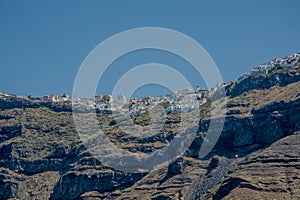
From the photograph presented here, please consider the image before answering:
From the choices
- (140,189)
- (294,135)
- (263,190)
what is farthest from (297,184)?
(140,189)

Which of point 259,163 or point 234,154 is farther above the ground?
point 234,154

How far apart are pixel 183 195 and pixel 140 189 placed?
1699 cm

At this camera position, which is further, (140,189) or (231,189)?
(140,189)

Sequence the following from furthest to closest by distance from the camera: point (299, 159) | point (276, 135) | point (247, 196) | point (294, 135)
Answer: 1. point (276, 135)
2. point (294, 135)
3. point (299, 159)
4. point (247, 196)

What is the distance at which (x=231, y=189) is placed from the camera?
152125 millimetres

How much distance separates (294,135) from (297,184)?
29913 millimetres

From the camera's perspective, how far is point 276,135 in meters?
192

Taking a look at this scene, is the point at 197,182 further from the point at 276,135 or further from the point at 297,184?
the point at 297,184

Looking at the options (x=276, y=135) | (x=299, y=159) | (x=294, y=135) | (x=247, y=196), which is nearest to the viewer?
(x=247, y=196)

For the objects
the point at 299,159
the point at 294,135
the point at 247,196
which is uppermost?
the point at 294,135

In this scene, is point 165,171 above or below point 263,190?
above

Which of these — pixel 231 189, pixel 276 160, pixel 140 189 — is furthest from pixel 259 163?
pixel 140 189

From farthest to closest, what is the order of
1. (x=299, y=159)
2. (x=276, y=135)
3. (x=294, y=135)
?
(x=276, y=135) → (x=294, y=135) → (x=299, y=159)

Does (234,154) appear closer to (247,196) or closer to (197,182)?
(197,182)
